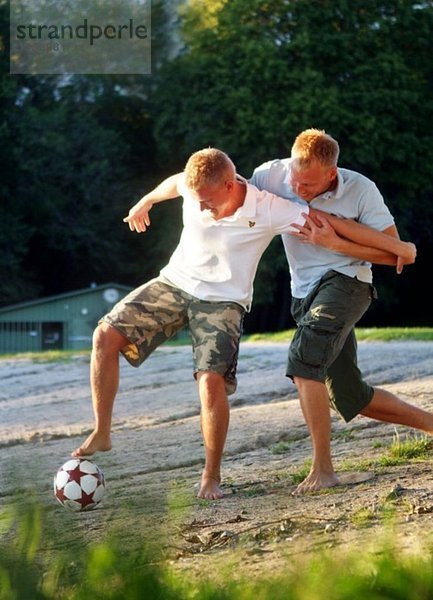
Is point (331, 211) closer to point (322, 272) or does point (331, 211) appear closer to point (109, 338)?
point (322, 272)

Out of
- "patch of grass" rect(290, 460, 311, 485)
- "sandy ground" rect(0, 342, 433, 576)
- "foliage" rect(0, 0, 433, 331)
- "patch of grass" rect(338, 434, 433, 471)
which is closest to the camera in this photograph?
"sandy ground" rect(0, 342, 433, 576)

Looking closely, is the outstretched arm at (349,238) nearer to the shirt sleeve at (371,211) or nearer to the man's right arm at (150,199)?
the shirt sleeve at (371,211)

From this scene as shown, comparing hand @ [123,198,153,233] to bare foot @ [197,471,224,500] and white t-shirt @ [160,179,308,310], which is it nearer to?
white t-shirt @ [160,179,308,310]

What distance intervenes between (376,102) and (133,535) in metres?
39.2

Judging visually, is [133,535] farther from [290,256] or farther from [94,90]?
[94,90]

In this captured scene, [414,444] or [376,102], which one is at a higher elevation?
[376,102]

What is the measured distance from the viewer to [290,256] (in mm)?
7297

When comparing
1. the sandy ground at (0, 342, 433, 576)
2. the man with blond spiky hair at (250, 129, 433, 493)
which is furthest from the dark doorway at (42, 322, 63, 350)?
the man with blond spiky hair at (250, 129, 433, 493)

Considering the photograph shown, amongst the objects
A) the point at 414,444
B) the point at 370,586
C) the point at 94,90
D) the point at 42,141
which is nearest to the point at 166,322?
the point at 414,444

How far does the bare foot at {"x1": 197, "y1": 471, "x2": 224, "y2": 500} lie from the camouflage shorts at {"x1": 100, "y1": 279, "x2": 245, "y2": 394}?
509mm

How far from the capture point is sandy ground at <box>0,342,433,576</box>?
17.2 ft

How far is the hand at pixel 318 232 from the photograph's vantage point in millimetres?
6906

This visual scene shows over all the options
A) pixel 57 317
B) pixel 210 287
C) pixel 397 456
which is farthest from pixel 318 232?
pixel 57 317

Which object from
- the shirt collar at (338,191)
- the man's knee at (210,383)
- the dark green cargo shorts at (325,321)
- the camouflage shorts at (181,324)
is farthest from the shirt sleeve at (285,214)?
the man's knee at (210,383)
